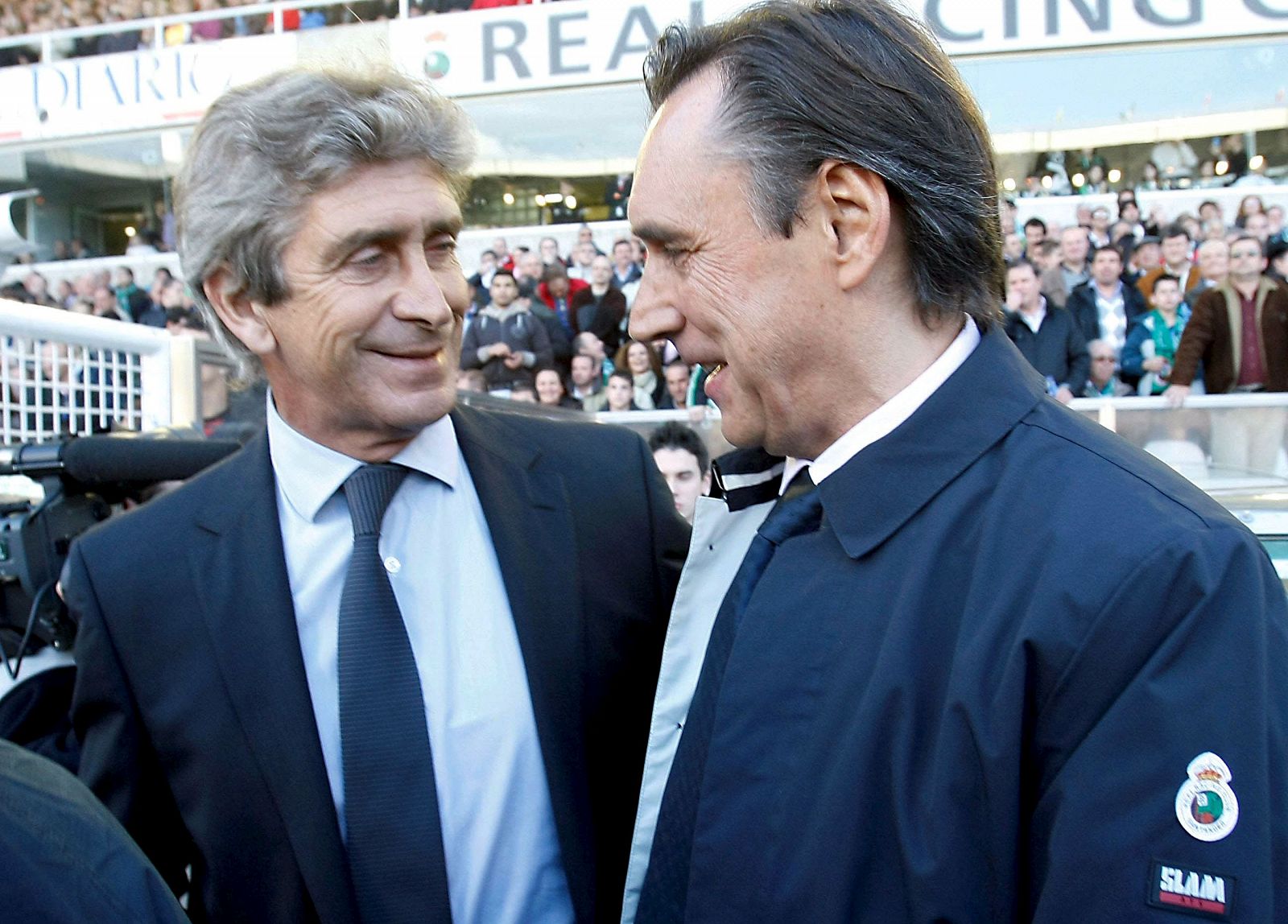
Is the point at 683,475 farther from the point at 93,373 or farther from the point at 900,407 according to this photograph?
the point at 900,407

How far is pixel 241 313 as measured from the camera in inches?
→ 67.7

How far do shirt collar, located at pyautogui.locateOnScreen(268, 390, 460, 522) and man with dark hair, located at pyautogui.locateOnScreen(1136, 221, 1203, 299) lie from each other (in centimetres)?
695

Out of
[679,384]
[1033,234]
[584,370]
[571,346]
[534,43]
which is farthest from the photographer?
[534,43]

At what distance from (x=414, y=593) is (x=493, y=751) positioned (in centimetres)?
23

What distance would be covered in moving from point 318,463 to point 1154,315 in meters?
6.80

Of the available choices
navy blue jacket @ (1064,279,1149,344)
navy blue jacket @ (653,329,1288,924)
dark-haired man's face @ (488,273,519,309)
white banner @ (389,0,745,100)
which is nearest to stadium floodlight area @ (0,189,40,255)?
navy blue jacket @ (653,329,1288,924)

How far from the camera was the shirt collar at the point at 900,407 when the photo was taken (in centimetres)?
131

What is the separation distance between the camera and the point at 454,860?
1563mm

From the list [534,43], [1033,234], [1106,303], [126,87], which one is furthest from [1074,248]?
[126,87]

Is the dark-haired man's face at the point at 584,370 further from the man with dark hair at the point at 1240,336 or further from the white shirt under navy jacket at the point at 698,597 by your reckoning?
the white shirt under navy jacket at the point at 698,597

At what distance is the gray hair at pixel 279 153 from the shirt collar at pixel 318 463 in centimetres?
19

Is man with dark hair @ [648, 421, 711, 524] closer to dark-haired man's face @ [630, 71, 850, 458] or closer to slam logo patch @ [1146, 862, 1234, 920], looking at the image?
dark-haired man's face @ [630, 71, 850, 458]

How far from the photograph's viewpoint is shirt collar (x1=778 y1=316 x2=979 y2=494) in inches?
51.6

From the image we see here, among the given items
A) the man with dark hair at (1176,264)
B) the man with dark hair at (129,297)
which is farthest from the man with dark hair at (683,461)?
the man with dark hair at (129,297)
